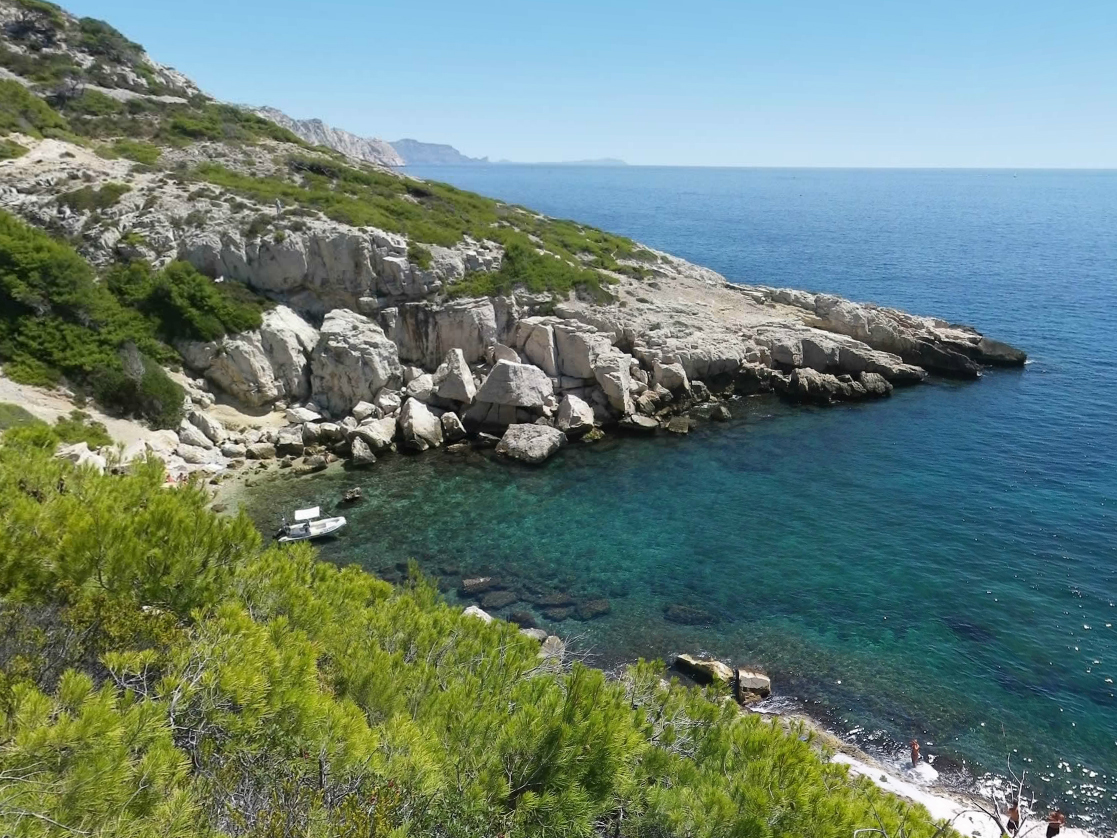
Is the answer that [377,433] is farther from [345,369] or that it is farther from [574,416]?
[574,416]

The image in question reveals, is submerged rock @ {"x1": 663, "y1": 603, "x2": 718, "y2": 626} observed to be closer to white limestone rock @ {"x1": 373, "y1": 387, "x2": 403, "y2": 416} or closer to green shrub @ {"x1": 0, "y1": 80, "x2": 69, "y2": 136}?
white limestone rock @ {"x1": 373, "y1": 387, "x2": 403, "y2": 416}

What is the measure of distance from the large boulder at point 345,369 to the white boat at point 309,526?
10.9m

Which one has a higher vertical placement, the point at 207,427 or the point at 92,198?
the point at 92,198

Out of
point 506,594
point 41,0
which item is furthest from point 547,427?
point 41,0

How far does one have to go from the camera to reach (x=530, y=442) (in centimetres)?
3369

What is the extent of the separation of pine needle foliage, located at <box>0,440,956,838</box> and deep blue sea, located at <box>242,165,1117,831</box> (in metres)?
11.4

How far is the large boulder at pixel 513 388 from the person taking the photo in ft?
117

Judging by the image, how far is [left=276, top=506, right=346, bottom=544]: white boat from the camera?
25.2 metres

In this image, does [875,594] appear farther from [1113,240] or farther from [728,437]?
[1113,240]

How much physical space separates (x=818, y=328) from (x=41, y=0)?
77682 millimetres

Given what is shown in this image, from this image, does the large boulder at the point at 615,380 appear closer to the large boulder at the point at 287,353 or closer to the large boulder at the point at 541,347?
the large boulder at the point at 541,347

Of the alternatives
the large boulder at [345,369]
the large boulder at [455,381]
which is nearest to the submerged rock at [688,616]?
the large boulder at [455,381]

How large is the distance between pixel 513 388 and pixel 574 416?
3713mm

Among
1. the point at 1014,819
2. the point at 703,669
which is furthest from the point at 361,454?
the point at 1014,819
